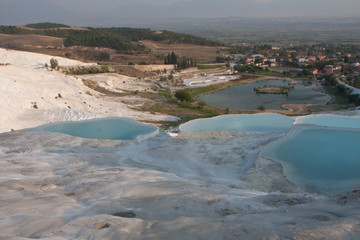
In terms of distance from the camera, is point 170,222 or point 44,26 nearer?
point 170,222

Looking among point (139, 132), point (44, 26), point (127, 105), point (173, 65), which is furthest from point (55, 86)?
point (44, 26)

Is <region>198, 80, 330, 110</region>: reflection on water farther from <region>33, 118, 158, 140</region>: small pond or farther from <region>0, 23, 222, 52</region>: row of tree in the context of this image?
<region>0, 23, 222, 52</region>: row of tree

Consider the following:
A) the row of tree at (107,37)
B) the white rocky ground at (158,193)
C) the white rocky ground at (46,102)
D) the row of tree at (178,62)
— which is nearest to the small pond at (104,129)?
the white rocky ground at (46,102)

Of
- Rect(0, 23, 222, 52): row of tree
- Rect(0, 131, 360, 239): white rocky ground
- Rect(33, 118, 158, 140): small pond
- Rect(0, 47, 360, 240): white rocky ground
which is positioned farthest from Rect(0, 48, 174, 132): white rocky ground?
Rect(0, 23, 222, 52): row of tree

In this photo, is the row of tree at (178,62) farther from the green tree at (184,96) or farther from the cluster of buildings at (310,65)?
the green tree at (184,96)

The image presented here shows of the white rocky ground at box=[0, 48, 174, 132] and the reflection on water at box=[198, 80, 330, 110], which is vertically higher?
the white rocky ground at box=[0, 48, 174, 132]

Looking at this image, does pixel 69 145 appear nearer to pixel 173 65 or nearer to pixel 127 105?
pixel 127 105
